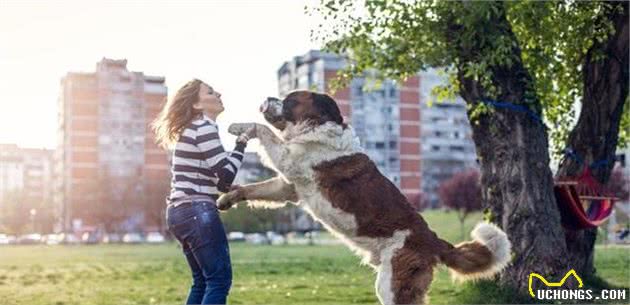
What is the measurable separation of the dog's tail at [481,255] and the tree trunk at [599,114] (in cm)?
574

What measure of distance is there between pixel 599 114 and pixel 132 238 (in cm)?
5555

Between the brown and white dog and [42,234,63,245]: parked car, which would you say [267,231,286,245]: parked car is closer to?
[42,234,63,245]: parked car

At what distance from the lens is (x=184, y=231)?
5.81m

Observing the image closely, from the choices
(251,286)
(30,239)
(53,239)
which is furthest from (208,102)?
(53,239)

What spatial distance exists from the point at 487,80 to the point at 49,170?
63476 mm

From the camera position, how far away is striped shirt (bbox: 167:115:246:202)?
5.78m

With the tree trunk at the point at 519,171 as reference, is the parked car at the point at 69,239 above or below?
below

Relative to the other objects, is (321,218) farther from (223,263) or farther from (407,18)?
(407,18)

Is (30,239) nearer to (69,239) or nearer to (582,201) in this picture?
(69,239)

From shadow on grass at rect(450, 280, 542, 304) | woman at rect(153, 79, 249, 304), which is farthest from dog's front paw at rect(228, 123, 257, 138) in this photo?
shadow on grass at rect(450, 280, 542, 304)

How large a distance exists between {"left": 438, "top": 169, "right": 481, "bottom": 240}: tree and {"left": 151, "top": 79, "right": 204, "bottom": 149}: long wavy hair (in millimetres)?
47948

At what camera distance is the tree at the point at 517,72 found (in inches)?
414

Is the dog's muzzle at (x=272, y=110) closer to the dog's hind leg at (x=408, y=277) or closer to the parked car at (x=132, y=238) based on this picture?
the dog's hind leg at (x=408, y=277)

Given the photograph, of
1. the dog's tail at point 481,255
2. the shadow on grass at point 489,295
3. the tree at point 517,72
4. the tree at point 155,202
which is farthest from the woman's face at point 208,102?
the tree at point 155,202
